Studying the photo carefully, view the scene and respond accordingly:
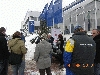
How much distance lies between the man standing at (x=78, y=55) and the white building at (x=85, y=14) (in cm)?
930

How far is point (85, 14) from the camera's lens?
1508cm

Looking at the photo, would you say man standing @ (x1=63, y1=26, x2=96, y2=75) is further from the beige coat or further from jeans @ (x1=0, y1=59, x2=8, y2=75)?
jeans @ (x1=0, y1=59, x2=8, y2=75)

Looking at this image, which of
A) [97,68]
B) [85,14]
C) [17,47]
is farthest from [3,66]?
[85,14]

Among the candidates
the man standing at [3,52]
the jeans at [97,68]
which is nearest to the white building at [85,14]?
the jeans at [97,68]

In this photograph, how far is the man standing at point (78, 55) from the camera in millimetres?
4605

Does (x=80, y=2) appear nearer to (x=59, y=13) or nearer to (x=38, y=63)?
(x=59, y=13)

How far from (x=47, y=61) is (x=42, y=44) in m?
0.51

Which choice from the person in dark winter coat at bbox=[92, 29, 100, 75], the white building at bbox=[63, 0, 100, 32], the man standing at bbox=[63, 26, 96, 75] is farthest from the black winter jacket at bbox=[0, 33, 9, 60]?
the white building at bbox=[63, 0, 100, 32]

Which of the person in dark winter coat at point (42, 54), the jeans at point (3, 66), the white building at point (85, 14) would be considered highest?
the white building at point (85, 14)

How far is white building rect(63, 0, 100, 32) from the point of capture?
45.9ft

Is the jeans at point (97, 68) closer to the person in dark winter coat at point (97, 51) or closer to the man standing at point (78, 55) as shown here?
the person in dark winter coat at point (97, 51)

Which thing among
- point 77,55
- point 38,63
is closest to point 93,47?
point 77,55

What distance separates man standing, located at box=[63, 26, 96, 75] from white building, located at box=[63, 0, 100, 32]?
9.30 m

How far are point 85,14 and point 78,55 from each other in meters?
10.7
